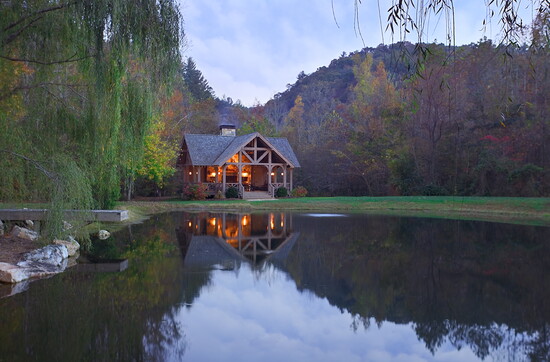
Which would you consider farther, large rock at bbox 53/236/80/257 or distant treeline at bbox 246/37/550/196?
distant treeline at bbox 246/37/550/196

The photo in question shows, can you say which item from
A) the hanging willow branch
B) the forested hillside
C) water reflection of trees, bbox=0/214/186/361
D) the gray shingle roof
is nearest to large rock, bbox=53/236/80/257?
water reflection of trees, bbox=0/214/186/361

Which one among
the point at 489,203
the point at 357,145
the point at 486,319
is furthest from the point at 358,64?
the point at 486,319

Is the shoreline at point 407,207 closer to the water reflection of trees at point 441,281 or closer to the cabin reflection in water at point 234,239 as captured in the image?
the cabin reflection in water at point 234,239

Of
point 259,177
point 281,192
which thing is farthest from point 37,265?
point 259,177

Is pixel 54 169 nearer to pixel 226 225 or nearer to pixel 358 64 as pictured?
pixel 226 225

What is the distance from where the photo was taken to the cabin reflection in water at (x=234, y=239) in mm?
11523

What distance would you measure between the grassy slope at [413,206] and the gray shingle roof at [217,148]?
4.35 metres

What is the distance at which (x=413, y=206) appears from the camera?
26.1 m

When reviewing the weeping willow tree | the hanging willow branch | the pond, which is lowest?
the pond

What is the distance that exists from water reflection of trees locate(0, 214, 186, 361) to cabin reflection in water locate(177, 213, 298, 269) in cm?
202

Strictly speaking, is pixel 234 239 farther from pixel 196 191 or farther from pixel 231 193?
pixel 231 193

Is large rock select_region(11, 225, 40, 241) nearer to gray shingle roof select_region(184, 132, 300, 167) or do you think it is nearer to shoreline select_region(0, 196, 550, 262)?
shoreline select_region(0, 196, 550, 262)

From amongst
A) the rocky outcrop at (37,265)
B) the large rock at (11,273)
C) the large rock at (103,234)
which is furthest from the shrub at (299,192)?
the large rock at (11,273)

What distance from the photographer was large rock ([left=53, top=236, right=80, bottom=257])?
441 inches
